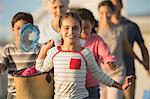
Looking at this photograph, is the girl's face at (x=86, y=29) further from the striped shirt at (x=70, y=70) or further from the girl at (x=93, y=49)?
the striped shirt at (x=70, y=70)

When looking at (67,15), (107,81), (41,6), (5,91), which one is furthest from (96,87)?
(41,6)

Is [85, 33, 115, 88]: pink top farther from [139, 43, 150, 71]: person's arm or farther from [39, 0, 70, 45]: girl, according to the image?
[139, 43, 150, 71]: person's arm

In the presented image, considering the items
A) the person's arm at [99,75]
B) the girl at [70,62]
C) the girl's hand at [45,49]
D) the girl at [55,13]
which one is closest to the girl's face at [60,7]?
the girl at [55,13]

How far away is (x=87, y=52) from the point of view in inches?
124

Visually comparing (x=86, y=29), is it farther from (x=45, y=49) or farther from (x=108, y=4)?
(x=108, y=4)

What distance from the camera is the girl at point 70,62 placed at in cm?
311

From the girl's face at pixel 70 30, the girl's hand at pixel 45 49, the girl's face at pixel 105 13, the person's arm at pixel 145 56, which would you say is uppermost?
the girl's face at pixel 105 13

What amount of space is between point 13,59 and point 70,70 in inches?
29.6

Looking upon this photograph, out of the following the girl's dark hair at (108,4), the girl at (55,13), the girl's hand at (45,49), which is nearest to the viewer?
the girl's hand at (45,49)

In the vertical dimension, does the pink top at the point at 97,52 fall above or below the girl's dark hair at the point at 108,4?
below

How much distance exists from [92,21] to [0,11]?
3.81 feet

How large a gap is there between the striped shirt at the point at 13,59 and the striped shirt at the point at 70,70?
0.61m

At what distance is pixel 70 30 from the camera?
311 cm

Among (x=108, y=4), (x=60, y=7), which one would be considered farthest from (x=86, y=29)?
(x=108, y=4)
